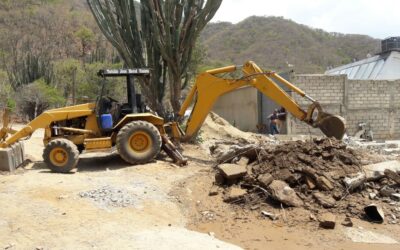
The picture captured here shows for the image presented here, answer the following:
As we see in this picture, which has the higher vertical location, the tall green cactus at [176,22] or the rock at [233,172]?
the tall green cactus at [176,22]

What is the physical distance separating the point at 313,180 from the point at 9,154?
576 centimetres

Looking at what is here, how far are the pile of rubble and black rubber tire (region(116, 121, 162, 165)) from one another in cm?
197

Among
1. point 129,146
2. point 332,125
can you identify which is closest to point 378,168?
point 332,125

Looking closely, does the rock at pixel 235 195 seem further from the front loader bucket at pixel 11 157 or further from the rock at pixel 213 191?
the front loader bucket at pixel 11 157

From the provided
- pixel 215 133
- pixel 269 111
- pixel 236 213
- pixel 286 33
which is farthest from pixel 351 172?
pixel 286 33

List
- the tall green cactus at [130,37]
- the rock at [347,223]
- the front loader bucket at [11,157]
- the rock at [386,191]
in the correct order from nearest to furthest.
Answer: the rock at [347,223] < the rock at [386,191] < the front loader bucket at [11,157] < the tall green cactus at [130,37]

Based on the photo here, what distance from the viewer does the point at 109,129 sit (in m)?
10.2

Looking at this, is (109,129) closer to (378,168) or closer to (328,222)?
(328,222)

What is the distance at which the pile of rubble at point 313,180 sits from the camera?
754 centimetres

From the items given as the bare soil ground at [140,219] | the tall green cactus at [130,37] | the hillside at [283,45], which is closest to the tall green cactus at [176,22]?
the tall green cactus at [130,37]

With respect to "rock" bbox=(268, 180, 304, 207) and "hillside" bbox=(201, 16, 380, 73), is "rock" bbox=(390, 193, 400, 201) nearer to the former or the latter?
"rock" bbox=(268, 180, 304, 207)

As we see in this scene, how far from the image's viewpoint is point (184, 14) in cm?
1344

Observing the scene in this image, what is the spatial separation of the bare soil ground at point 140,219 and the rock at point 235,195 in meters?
0.15

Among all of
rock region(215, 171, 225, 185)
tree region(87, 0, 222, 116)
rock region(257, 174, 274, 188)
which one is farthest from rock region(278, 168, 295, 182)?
tree region(87, 0, 222, 116)
